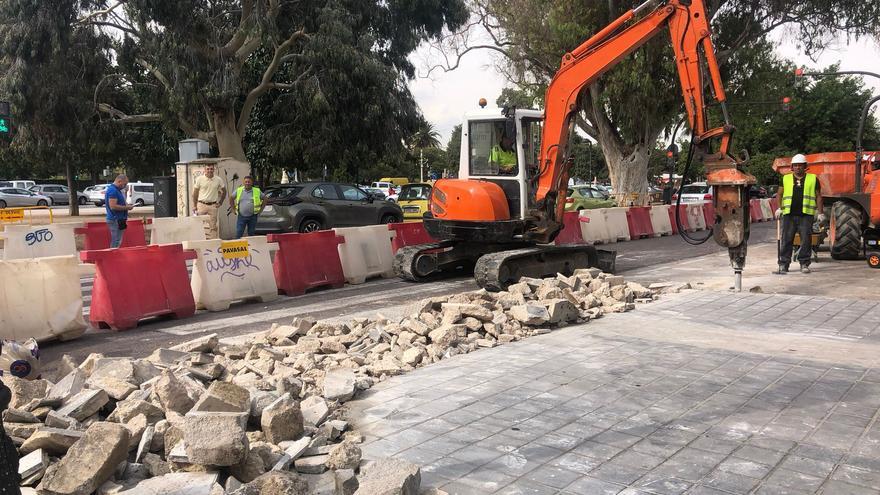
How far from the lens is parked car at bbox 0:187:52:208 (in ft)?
155

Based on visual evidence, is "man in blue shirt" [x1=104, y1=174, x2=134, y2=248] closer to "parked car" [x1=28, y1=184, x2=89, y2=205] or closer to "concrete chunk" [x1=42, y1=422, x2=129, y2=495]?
"concrete chunk" [x1=42, y1=422, x2=129, y2=495]

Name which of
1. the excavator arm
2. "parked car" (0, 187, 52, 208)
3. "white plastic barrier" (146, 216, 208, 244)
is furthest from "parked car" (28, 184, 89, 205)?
the excavator arm

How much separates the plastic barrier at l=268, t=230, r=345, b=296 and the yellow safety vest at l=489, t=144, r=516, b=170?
2.91 meters

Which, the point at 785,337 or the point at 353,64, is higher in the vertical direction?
the point at 353,64

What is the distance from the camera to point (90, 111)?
25.5 meters

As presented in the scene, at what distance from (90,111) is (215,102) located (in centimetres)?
652

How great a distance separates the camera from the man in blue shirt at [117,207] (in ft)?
44.2

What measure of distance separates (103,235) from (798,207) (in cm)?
1407

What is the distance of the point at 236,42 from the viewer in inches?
891

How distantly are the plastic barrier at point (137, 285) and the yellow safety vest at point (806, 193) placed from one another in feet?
30.5

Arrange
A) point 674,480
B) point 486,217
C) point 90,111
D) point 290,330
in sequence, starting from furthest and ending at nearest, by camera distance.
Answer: point 90,111 → point 486,217 → point 290,330 → point 674,480

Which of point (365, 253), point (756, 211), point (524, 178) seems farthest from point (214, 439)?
point (756, 211)

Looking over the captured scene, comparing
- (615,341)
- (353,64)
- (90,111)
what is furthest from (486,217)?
(90,111)

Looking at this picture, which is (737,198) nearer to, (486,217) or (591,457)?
(486,217)
